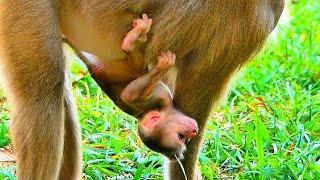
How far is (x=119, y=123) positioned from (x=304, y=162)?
145cm

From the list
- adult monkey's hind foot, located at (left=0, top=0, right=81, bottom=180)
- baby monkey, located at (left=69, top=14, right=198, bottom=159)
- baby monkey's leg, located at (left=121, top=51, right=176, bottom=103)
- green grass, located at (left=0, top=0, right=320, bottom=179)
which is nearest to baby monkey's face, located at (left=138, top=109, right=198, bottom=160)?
baby monkey, located at (left=69, top=14, right=198, bottom=159)

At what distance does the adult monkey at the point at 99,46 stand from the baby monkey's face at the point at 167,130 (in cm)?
19

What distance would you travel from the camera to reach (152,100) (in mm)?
4480

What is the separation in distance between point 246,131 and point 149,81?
1735 mm

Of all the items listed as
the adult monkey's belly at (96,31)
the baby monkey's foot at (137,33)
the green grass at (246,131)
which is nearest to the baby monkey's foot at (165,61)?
the baby monkey's foot at (137,33)

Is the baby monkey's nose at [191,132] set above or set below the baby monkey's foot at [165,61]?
below

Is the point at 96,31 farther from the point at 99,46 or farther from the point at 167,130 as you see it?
the point at 167,130

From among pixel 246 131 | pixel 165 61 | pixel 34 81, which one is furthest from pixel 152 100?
pixel 246 131

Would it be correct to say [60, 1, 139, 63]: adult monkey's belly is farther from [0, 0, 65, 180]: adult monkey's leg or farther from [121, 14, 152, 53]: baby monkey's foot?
[0, 0, 65, 180]: adult monkey's leg

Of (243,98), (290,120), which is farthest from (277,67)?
(290,120)

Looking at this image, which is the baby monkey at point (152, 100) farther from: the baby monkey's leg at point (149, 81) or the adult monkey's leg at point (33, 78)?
the adult monkey's leg at point (33, 78)

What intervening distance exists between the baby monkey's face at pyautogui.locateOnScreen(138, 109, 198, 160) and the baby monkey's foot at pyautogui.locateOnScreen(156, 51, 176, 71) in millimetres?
255

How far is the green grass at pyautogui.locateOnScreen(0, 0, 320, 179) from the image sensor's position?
211 inches

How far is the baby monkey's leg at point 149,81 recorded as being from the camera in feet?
14.3
